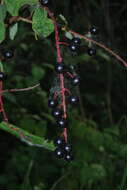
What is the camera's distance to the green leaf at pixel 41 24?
1094 millimetres

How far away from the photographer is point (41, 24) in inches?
43.0

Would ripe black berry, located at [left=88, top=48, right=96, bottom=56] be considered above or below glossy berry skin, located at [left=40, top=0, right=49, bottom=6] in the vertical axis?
below

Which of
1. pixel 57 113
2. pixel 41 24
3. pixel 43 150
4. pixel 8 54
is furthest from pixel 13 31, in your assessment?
pixel 43 150

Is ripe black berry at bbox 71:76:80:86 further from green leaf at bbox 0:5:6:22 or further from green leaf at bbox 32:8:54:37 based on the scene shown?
green leaf at bbox 0:5:6:22

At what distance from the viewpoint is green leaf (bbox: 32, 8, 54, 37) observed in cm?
109

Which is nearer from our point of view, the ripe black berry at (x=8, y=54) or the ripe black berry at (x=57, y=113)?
the ripe black berry at (x=57, y=113)

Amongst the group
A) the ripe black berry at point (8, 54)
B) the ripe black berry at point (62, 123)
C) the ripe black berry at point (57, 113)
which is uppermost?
the ripe black berry at point (8, 54)

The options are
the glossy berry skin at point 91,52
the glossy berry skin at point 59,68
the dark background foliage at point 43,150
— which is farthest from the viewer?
the dark background foliage at point 43,150

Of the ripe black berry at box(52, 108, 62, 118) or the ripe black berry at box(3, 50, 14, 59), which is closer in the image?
the ripe black berry at box(52, 108, 62, 118)

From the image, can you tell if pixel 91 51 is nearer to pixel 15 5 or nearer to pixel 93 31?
pixel 93 31

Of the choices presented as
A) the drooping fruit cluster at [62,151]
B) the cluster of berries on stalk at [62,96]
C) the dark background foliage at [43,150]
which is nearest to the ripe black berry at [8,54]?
the cluster of berries on stalk at [62,96]

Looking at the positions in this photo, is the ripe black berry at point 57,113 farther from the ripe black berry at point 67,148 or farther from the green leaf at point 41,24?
the green leaf at point 41,24

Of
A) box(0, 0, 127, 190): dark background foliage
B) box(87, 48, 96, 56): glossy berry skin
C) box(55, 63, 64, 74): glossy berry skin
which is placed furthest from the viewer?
box(0, 0, 127, 190): dark background foliage

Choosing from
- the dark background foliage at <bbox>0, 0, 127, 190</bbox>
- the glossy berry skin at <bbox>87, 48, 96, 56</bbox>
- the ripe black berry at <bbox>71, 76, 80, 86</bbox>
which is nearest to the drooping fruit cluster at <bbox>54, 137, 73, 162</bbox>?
the ripe black berry at <bbox>71, 76, 80, 86</bbox>
